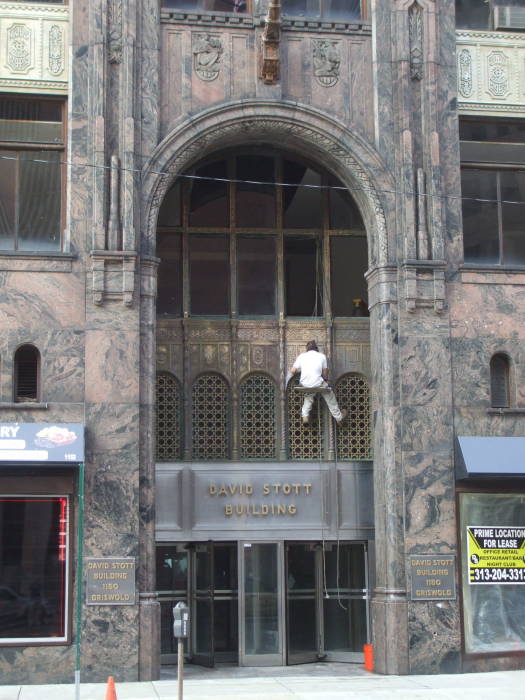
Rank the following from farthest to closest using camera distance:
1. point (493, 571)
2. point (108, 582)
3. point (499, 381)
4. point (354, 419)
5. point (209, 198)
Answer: point (209, 198) < point (354, 419) < point (499, 381) < point (493, 571) < point (108, 582)

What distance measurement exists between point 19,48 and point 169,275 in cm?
461

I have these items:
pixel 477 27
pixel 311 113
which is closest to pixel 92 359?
pixel 311 113

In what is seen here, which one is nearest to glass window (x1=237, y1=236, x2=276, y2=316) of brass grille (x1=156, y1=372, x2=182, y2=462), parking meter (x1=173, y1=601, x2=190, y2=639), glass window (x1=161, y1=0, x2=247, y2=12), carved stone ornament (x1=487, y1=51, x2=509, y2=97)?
brass grille (x1=156, y1=372, x2=182, y2=462)

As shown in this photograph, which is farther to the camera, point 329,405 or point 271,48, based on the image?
point 329,405

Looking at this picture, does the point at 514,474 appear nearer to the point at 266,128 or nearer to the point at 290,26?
the point at 266,128

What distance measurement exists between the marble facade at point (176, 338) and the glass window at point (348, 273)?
1134mm

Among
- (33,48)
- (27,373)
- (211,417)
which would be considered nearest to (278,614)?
(211,417)

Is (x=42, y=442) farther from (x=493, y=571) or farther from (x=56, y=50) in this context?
(x=493, y=571)

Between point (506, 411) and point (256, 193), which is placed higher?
point (256, 193)

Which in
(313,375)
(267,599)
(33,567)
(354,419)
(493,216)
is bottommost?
(267,599)

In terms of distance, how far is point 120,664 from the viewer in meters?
16.9

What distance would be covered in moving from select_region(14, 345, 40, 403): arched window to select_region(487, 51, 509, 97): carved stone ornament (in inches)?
361

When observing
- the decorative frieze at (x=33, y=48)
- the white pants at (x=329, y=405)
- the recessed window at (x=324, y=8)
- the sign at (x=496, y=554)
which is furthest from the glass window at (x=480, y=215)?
the decorative frieze at (x=33, y=48)

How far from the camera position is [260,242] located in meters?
20.4
